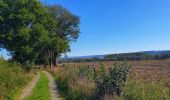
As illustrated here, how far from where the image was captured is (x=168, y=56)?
3974 inches

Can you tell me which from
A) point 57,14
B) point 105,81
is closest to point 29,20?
point 105,81

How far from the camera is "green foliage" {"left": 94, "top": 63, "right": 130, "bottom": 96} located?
15883mm

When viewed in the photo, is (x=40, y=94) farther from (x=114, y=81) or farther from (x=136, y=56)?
(x=136, y=56)

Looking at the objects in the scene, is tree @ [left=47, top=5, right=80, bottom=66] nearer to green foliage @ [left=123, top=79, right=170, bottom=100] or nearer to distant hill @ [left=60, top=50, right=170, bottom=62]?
distant hill @ [left=60, top=50, right=170, bottom=62]

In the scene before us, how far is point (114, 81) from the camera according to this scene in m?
16.0

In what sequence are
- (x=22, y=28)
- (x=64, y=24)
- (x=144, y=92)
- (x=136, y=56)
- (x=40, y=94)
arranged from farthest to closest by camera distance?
(x=136, y=56)
(x=64, y=24)
(x=22, y=28)
(x=40, y=94)
(x=144, y=92)

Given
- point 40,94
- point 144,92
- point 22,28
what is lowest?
point 40,94

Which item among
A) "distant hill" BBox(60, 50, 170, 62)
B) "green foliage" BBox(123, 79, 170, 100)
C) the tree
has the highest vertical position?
the tree

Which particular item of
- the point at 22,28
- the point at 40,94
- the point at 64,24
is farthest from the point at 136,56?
the point at 40,94

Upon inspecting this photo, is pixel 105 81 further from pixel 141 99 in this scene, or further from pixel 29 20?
pixel 29 20

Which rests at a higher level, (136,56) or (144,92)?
(136,56)

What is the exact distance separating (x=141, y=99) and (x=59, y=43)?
61077 mm

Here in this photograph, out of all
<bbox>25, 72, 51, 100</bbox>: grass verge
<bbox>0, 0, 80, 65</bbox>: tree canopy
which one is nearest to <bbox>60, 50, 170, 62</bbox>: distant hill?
<bbox>0, 0, 80, 65</bbox>: tree canopy

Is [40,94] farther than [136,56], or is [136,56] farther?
[136,56]
